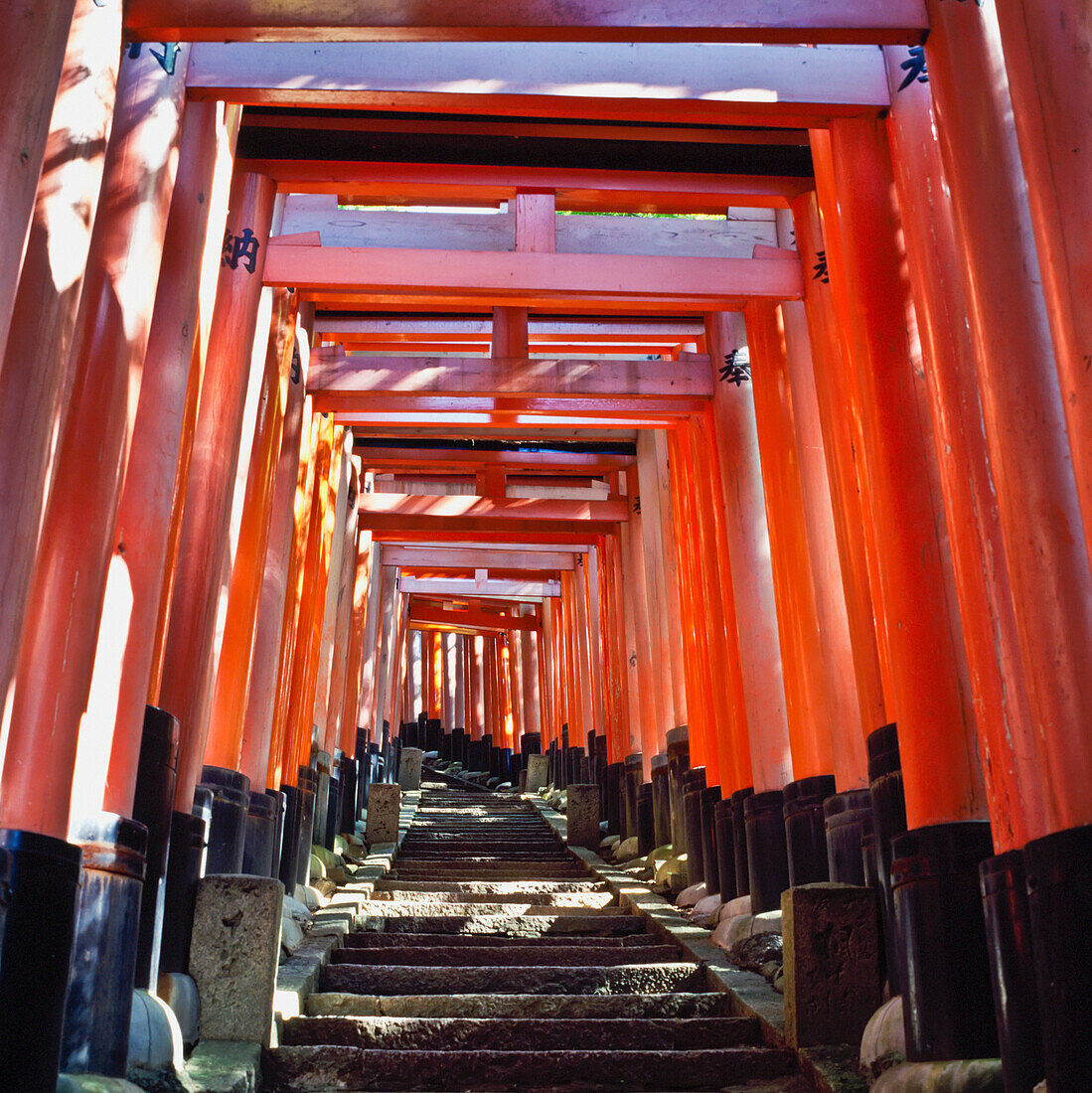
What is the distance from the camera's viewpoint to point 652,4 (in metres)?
4.10

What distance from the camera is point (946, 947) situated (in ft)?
11.8

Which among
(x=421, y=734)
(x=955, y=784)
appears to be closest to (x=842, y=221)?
(x=955, y=784)

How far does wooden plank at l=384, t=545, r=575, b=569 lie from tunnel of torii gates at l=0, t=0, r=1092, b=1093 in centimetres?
589

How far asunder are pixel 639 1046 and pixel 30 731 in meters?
2.87

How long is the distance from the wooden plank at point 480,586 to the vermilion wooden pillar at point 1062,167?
13677mm

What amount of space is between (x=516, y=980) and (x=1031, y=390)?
3737mm

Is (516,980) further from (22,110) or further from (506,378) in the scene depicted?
(22,110)

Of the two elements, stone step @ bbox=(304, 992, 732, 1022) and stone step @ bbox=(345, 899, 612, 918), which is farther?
stone step @ bbox=(345, 899, 612, 918)

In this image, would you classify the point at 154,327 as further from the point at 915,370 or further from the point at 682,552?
the point at 682,552

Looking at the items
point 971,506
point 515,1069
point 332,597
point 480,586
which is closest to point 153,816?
point 515,1069

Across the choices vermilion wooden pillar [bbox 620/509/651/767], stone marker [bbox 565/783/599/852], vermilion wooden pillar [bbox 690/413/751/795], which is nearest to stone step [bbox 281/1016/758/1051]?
vermilion wooden pillar [bbox 690/413/751/795]

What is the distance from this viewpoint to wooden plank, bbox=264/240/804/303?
21.8 feet

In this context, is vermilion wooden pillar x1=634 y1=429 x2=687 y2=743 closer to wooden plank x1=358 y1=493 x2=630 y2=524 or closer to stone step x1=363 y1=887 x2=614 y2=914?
wooden plank x1=358 y1=493 x2=630 y2=524

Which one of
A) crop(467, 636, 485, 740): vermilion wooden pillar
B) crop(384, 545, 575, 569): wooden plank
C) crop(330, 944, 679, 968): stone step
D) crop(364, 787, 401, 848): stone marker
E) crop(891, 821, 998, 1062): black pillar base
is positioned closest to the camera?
crop(891, 821, 998, 1062): black pillar base
